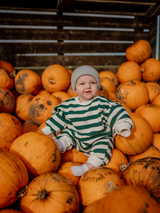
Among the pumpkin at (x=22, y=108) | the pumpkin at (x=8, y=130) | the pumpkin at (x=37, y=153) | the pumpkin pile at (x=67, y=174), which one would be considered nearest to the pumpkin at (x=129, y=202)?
the pumpkin pile at (x=67, y=174)

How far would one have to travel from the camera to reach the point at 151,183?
143cm

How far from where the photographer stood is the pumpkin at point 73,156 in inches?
86.9

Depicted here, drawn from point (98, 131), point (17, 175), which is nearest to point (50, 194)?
point (17, 175)

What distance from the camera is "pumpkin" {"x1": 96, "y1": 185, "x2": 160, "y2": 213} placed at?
89 cm

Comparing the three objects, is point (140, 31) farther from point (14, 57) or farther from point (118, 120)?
point (118, 120)

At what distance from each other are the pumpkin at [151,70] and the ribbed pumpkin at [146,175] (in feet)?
10.1

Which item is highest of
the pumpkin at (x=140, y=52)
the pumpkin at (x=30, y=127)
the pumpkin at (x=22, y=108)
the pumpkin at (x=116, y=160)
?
the pumpkin at (x=140, y=52)

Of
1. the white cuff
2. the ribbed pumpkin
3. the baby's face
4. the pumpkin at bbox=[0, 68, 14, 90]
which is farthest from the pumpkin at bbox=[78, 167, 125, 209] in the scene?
the pumpkin at bbox=[0, 68, 14, 90]

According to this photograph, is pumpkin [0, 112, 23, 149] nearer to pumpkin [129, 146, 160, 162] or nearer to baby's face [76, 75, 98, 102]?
baby's face [76, 75, 98, 102]

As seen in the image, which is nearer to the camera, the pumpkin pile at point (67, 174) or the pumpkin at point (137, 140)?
the pumpkin pile at point (67, 174)

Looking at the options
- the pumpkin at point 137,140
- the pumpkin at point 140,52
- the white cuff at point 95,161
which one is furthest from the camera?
the pumpkin at point 140,52

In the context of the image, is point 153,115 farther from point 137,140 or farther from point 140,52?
point 140,52

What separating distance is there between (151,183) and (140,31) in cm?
484

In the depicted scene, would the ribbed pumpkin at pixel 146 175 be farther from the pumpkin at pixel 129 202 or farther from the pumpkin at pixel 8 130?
the pumpkin at pixel 8 130
